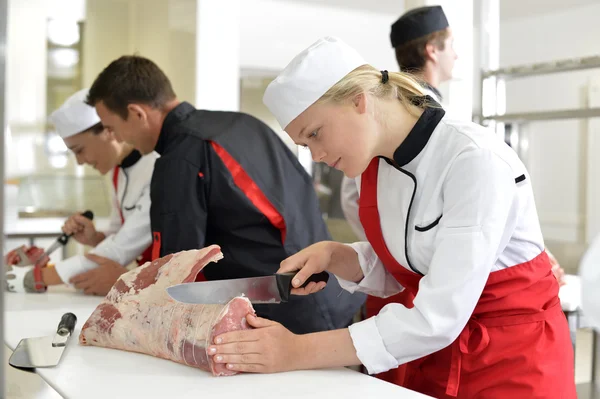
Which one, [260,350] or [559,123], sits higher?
[559,123]

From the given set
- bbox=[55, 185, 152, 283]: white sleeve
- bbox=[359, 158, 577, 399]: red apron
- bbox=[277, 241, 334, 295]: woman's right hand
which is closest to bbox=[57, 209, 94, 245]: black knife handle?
bbox=[55, 185, 152, 283]: white sleeve

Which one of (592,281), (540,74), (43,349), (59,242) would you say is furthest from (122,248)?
(592,281)

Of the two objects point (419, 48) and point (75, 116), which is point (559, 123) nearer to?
point (419, 48)

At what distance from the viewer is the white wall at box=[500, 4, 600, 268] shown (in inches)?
268

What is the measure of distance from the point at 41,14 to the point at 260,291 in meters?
4.60

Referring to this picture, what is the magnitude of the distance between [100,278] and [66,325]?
0.63 metres

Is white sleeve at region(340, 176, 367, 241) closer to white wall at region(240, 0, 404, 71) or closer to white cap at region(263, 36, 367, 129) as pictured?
white cap at region(263, 36, 367, 129)

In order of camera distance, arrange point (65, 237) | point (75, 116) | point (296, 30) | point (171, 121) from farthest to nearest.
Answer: point (296, 30), point (75, 116), point (65, 237), point (171, 121)

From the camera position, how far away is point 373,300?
236 centimetres

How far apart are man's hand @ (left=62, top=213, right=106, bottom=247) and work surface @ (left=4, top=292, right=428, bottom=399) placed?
51.4 inches

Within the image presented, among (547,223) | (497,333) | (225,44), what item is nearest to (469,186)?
(497,333)

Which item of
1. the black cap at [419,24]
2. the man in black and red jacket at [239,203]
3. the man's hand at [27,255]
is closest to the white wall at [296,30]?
the black cap at [419,24]

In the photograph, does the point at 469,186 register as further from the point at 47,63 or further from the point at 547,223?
the point at 547,223

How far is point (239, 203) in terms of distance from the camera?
1.95 m
